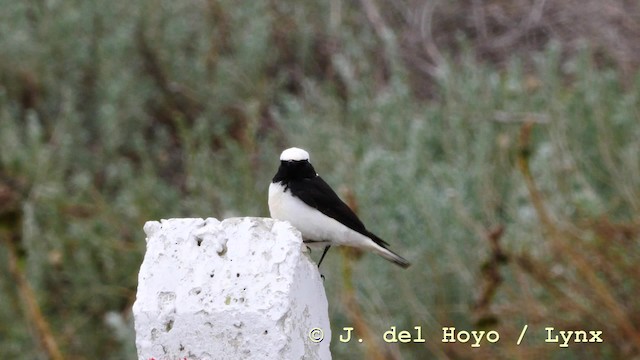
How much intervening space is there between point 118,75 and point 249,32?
2.47ft

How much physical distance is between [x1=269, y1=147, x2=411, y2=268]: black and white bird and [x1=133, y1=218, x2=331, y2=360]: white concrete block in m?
0.72

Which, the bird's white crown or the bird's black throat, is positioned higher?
the bird's white crown

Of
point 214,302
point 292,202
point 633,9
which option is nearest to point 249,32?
point 633,9

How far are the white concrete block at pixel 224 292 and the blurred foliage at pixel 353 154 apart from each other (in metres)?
0.93

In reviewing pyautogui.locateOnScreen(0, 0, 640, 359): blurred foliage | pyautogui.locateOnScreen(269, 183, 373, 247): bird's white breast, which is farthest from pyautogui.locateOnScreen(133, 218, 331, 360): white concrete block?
pyautogui.locateOnScreen(0, 0, 640, 359): blurred foliage

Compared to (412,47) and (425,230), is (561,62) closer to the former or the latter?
(412,47)

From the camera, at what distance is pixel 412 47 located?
689 centimetres

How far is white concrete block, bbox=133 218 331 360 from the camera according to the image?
5.13ft

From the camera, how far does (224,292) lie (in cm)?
158

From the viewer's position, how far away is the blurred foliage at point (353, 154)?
3377 mm

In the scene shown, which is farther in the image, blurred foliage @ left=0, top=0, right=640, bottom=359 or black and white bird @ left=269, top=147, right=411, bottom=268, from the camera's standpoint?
blurred foliage @ left=0, top=0, right=640, bottom=359

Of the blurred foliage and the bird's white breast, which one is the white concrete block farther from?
the blurred foliage

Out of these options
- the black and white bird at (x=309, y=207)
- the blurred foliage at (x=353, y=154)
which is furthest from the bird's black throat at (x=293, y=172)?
the blurred foliage at (x=353, y=154)

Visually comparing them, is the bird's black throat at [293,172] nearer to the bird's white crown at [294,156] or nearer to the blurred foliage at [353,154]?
the bird's white crown at [294,156]
